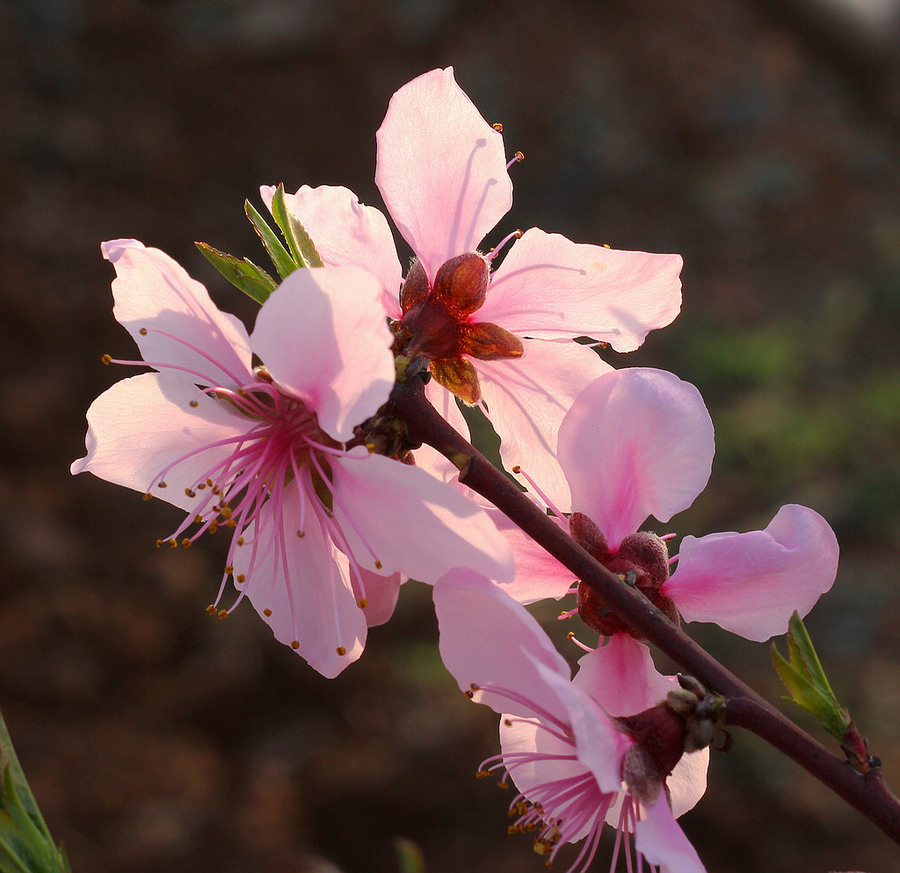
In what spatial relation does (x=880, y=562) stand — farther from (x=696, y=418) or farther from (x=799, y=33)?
(x=799, y=33)

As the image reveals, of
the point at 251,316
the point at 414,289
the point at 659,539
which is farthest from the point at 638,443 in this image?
the point at 251,316

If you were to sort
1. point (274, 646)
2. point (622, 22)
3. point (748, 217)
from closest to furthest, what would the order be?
1. point (274, 646)
2. point (748, 217)
3. point (622, 22)

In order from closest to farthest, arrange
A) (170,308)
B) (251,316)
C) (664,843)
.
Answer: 1. (664,843)
2. (170,308)
3. (251,316)

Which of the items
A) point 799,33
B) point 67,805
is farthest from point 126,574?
point 799,33

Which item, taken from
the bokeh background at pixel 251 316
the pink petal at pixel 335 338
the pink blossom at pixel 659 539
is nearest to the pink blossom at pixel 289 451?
the pink petal at pixel 335 338

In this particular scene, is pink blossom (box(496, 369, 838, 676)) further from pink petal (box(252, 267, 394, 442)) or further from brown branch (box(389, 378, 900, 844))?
pink petal (box(252, 267, 394, 442))

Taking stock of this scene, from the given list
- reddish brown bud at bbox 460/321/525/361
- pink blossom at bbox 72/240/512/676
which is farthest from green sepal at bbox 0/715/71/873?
reddish brown bud at bbox 460/321/525/361

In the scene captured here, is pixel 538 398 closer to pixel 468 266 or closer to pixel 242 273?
pixel 468 266

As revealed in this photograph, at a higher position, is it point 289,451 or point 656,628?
point 656,628
